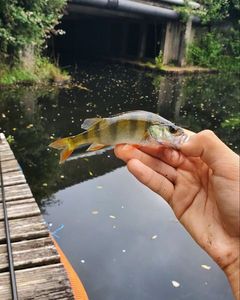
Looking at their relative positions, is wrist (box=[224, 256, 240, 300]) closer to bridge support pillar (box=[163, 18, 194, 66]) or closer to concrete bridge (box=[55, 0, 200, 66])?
concrete bridge (box=[55, 0, 200, 66])

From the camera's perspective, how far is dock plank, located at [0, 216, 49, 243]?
13.9ft

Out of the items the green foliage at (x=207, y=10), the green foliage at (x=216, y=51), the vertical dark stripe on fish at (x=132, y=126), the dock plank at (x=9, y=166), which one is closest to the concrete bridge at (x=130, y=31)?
the green foliage at (x=207, y=10)

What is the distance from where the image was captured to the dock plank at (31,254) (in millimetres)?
3797

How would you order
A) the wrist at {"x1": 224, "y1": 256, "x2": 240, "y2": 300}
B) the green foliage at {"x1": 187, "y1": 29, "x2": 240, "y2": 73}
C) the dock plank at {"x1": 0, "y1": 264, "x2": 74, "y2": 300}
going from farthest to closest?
the green foliage at {"x1": 187, "y1": 29, "x2": 240, "y2": 73} → the dock plank at {"x1": 0, "y1": 264, "x2": 74, "y2": 300} → the wrist at {"x1": 224, "y1": 256, "x2": 240, "y2": 300}

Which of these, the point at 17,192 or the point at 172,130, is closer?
the point at 172,130

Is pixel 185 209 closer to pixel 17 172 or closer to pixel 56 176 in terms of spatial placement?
pixel 17 172

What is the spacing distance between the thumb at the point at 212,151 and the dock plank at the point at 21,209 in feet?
9.05

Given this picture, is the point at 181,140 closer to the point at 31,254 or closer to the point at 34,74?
the point at 31,254

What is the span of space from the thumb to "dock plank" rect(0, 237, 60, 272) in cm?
208

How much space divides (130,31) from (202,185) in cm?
2450

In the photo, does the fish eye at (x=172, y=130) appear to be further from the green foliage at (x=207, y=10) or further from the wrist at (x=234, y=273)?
the green foliage at (x=207, y=10)

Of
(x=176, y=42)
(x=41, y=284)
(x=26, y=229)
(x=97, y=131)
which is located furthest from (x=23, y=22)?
(x=176, y=42)

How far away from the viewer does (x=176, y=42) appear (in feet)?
77.9

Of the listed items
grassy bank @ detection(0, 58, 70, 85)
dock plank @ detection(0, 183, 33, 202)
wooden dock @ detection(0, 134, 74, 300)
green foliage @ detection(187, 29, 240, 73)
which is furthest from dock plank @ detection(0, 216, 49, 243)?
green foliage @ detection(187, 29, 240, 73)
